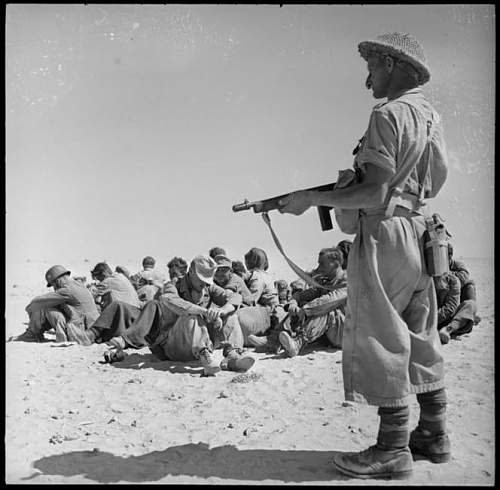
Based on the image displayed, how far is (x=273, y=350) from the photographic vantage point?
→ 24.6 feet

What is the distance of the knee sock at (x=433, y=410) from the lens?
3.74m

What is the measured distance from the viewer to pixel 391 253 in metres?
3.55

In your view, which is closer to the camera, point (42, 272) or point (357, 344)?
point (357, 344)

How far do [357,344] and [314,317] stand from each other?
3.91 meters

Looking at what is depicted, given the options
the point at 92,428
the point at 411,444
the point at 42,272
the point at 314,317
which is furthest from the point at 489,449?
the point at 42,272

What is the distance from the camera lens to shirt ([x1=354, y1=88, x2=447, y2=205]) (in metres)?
3.45

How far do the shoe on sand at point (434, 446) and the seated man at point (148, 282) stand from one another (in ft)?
23.3

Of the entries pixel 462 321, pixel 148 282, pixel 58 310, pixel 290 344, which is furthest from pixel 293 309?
pixel 148 282

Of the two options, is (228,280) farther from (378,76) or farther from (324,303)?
(378,76)

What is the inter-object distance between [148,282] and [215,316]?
489cm

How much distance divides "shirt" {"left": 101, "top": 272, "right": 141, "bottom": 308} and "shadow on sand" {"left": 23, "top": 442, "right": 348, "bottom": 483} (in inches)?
203

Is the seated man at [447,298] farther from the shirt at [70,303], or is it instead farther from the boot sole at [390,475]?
the boot sole at [390,475]

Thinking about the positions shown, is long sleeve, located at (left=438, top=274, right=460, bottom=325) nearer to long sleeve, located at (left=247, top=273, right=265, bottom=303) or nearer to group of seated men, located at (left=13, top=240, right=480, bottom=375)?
group of seated men, located at (left=13, top=240, right=480, bottom=375)

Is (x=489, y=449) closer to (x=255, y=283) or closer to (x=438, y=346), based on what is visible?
(x=438, y=346)
